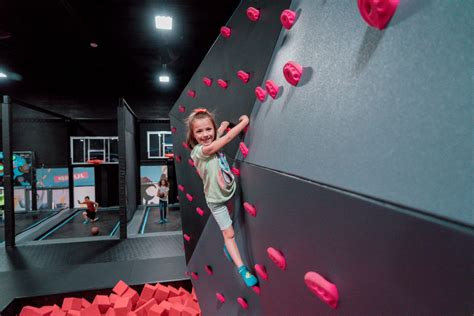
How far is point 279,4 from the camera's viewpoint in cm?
104

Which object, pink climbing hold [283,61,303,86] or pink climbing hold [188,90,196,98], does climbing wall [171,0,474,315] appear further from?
pink climbing hold [188,90,196,98]

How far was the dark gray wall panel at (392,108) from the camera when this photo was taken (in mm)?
343

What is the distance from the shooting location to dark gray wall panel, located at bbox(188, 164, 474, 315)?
13.4 inches

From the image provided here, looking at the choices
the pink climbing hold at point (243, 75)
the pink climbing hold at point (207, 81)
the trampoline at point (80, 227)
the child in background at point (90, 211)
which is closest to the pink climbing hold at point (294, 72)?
the pink climbing hold at point (243, 75)

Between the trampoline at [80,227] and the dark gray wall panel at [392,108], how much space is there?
16.1 feet

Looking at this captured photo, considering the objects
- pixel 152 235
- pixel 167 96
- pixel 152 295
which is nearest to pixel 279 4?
pixel 152 295

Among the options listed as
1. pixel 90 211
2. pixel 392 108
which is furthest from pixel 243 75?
pixel 90 211

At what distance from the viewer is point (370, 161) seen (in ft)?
1.49

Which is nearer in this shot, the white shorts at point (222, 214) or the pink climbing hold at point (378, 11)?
the pink climbing hold at point (378, 11)

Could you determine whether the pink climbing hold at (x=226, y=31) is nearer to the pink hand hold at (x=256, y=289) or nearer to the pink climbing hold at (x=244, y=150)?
the pink climbing hold at (x=244, y=150)

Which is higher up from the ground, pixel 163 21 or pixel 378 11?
pixel 163 21

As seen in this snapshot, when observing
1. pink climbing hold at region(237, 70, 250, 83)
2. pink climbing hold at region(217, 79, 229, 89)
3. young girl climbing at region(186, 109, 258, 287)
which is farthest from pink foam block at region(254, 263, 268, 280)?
pink climbing hold at region(217, 79, 229, 89)

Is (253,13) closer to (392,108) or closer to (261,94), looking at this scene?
(261,94)

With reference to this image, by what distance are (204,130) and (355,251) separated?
0.85 meters
